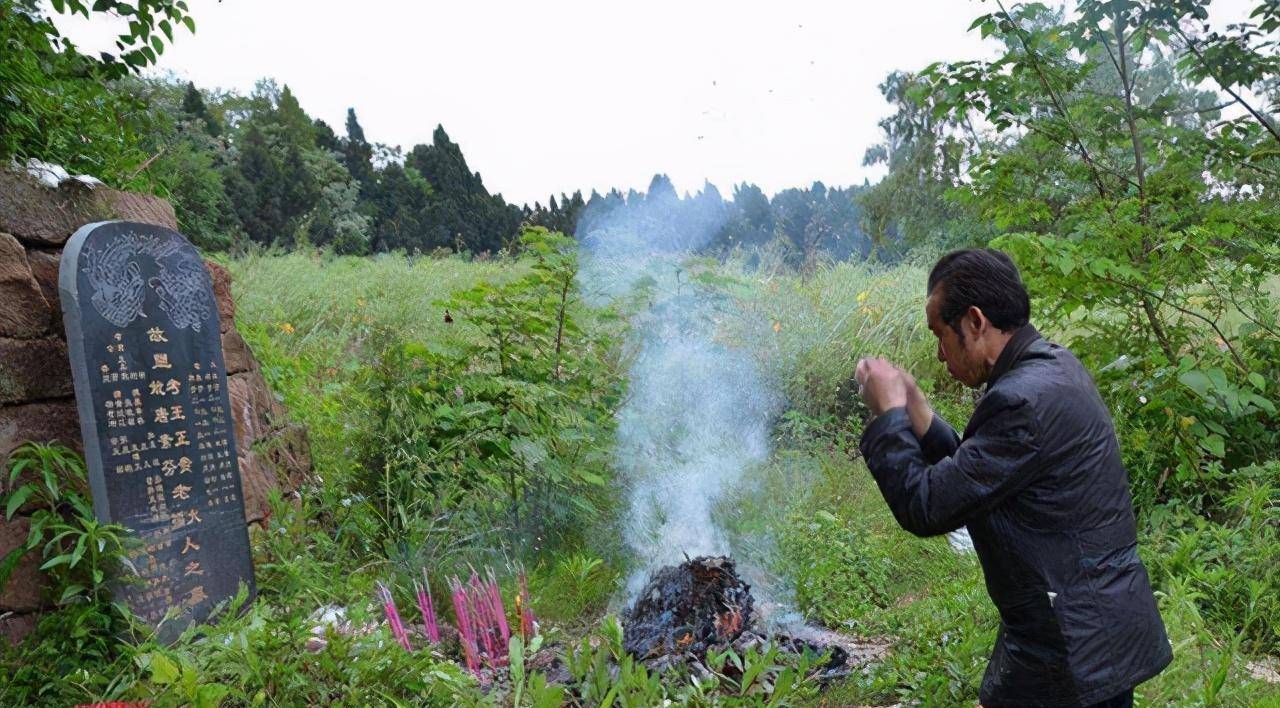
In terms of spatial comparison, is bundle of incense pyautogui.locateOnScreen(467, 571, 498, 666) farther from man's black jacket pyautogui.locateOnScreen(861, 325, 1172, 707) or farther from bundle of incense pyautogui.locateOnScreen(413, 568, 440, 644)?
man's black jacket pyautogui.locateOnScreen(861, 325, 1172, 707)

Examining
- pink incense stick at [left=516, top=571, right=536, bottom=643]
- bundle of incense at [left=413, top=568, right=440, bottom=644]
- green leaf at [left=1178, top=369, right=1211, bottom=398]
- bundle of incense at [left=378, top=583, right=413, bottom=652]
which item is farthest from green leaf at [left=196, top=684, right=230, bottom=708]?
green leaf at [left=1178, top=369, right=1211, bottom=398]


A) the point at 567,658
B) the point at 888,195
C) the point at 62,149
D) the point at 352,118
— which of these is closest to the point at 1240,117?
the point at 567,658

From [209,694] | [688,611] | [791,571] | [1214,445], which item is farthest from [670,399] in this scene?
[209,694]

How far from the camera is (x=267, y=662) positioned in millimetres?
2988

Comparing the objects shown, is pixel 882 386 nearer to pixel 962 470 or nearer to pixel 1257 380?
pixel 962 470

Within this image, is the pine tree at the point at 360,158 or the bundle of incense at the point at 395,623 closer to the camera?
the bundle of incense at the point at 395,623

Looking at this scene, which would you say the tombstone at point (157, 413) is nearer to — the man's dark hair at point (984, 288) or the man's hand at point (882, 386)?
the man's hand at point (882, 386)

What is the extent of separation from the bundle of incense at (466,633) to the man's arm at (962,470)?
248 cm

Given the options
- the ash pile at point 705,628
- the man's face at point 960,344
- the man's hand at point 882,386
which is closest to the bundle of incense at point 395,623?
the ash pile at point 705,628

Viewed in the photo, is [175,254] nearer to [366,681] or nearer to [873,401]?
[366,681]

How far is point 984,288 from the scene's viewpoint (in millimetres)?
1895

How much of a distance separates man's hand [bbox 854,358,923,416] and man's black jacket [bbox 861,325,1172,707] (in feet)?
0.15

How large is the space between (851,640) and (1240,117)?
155 inches

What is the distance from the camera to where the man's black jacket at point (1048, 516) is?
1.76 m
